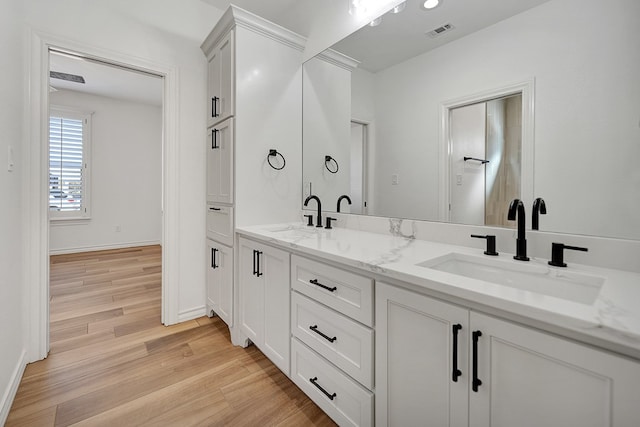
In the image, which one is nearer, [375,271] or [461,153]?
[375,271]

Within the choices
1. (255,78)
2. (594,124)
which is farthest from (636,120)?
(255,78)

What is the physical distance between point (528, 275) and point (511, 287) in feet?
0.56

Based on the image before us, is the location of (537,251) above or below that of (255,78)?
below

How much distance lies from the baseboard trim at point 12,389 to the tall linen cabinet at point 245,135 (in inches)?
43.5

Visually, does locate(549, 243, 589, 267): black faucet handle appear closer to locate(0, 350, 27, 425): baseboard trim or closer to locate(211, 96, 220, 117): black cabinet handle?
locate(211, 96, 220, 117): black cabinet handle

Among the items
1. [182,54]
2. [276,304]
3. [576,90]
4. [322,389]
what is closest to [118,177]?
[182,54]

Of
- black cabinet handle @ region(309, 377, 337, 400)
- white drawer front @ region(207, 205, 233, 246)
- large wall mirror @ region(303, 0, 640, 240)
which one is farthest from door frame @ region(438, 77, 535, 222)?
white drawer front @ region(207, 205, 233, 246)

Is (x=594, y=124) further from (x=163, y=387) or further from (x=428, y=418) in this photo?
(x=163, y=387)

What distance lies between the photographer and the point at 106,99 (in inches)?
199

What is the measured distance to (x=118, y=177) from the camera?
17.2 feet

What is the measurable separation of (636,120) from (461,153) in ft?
1.89

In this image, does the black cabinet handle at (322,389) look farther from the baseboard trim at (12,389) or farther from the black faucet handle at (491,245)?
the baseboard trim at (12,389)

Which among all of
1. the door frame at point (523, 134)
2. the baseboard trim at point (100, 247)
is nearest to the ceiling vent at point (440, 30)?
the door frame at point (523, 134)

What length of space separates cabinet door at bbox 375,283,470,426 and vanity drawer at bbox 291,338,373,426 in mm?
83
